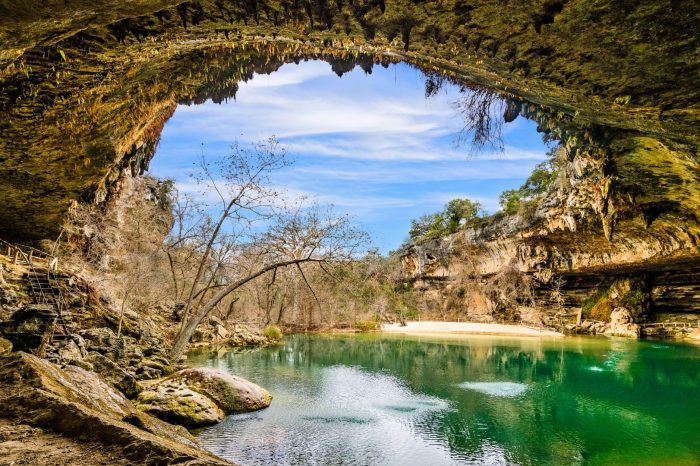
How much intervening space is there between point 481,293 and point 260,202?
27.4m

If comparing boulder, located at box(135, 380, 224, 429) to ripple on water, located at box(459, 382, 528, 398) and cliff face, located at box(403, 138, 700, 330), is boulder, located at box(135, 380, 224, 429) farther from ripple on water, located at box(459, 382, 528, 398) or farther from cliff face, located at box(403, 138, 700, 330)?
cliff face, located at box(403, 138, 700, 330)

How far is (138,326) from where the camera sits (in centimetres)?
1231

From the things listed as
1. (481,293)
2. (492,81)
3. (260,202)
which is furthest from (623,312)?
(492,81)

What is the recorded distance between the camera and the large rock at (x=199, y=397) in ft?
24.0

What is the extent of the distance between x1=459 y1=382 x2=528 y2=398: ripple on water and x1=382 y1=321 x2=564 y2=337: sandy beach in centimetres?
1577

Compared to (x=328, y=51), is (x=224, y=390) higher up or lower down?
lower down

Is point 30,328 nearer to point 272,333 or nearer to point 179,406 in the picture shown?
point 179,406

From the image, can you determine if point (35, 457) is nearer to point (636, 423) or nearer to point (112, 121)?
point (112, 121)

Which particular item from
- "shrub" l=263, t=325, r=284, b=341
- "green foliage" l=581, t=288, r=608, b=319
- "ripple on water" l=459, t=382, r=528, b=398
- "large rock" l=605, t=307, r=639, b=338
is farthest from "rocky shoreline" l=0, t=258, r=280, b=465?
"green foliage" l=581, t=288, r=608, b=319

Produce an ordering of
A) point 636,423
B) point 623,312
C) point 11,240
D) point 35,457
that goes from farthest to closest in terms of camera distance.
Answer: point 623,312 < point 11,240 < point 636,423 < point 35,457

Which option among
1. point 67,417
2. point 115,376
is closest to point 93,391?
point 67,417

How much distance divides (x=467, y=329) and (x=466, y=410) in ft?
71.8

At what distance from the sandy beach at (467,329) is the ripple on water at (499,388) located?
15.8 metres

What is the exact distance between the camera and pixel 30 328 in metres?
5.78
